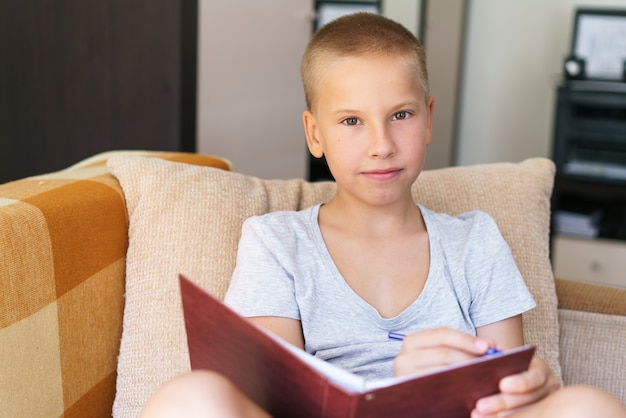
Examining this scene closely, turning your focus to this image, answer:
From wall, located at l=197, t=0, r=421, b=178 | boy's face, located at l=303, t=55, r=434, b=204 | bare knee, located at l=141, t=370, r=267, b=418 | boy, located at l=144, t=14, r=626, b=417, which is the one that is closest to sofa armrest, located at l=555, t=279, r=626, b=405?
boy, located at l=144, t=14, r=626, b=417

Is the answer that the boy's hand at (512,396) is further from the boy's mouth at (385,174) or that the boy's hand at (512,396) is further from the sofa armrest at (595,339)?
the sofa armrest at (595,339)

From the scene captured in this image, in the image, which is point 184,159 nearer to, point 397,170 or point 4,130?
point 397,170

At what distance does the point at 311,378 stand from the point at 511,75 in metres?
3.75

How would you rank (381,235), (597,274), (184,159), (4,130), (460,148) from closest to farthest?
1. (381,235)
2. (184,159)
3. (4,130)
4. (597,274)
5. (460,148)

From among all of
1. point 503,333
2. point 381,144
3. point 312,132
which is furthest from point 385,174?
point 503,333

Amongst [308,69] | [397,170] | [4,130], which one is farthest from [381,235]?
[4,130]

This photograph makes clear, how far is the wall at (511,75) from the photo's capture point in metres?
4.27

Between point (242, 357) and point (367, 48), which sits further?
point (367, 48)

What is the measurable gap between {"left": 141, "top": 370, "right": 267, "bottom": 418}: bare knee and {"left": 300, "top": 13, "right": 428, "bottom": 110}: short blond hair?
0.57 m

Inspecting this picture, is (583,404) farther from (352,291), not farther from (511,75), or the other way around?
(511,75)

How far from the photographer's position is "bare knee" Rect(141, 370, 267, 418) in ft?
3.09

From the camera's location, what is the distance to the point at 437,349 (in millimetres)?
1049

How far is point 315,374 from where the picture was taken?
870mm

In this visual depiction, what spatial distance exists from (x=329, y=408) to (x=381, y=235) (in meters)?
0.54
